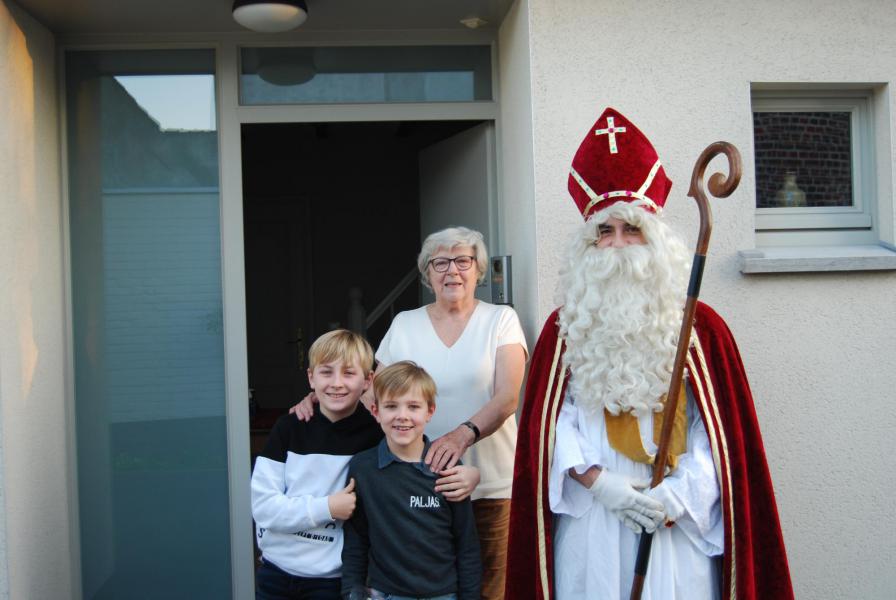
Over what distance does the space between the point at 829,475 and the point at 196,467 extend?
106 inches

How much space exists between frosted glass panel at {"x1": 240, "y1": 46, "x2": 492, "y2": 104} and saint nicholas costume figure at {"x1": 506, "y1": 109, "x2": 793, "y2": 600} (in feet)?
5.06

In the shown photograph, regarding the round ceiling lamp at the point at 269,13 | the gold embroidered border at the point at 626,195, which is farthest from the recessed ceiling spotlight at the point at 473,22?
the gold embroidered border at the point at 626,195

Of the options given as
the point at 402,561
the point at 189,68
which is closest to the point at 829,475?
the point at 402,561

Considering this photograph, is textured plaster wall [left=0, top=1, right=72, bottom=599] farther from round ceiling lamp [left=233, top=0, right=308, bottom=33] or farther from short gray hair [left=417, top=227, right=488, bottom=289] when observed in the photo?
short gray hair [left=417, top=227, right=488, bottom=289]

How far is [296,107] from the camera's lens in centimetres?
392

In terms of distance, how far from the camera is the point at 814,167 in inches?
146

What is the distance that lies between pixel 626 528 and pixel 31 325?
2527 millimetres

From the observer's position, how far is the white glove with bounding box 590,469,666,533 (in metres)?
2.26

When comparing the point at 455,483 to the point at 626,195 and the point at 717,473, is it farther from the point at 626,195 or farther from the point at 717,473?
the point at 626,195

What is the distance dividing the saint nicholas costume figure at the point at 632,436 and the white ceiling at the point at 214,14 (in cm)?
143

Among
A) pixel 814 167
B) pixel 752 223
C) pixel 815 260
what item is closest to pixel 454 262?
pixel 752 223

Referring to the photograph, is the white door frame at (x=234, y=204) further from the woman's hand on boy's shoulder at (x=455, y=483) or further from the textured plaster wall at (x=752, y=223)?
the woman's hand on boy's shoulder at (x=455, y=483)

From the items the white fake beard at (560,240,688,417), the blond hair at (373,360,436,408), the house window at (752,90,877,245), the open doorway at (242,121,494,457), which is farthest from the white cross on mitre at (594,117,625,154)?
the open doorway at (242,121,494,457)

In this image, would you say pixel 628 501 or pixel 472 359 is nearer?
pixel 628 501
